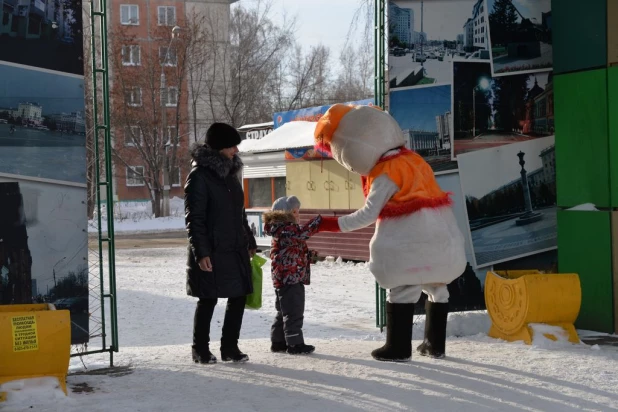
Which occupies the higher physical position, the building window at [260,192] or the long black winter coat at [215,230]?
the building window at [260,192]

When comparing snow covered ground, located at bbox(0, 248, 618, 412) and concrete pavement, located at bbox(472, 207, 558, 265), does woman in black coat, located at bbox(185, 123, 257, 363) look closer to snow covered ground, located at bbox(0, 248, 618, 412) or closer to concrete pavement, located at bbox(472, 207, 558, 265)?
snow covered ground, located at bbox(0, 248, 618, 412)

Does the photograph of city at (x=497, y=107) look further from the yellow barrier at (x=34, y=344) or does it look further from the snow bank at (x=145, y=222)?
the snow bank at (x=145, y=222)

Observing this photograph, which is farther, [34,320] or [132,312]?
[132,312]

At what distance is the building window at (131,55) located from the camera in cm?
3497

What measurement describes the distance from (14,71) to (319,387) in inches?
111

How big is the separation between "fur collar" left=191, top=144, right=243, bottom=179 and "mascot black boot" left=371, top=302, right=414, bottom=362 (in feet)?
4.81

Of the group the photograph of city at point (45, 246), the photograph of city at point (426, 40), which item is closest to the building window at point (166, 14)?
the photograph of city at point (426, 40)

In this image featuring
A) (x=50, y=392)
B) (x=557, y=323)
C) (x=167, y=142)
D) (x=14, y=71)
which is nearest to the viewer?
(x=50, y=392)

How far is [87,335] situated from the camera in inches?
245

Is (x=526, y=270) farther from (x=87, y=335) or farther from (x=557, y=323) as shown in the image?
(x=87, y=335)

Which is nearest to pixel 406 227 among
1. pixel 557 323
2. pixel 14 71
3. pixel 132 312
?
pixel 557 323

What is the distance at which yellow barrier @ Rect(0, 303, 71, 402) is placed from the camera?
5.31 metres

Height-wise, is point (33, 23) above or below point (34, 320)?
above

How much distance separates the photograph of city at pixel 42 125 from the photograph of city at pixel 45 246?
0.11 m
